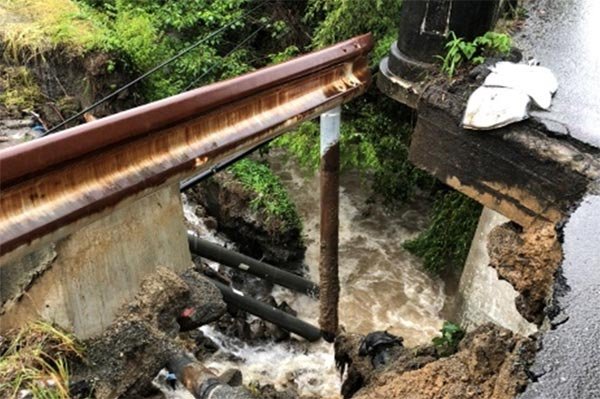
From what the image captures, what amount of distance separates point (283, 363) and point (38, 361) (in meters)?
3.51

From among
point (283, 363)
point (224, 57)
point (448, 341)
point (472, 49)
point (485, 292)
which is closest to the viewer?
point (448, 341)

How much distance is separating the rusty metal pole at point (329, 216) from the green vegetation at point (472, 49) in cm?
96

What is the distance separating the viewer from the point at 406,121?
7.40 m

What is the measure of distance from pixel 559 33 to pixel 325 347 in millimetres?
3970

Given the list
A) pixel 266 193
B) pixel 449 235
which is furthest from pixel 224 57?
pixel 449 235

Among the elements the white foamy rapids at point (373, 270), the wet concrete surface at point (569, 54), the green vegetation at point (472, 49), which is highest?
the green vegetation at point (472, 49)

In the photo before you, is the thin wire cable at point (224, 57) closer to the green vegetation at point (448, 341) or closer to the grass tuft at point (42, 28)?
the grass tuft at point (42, 28)

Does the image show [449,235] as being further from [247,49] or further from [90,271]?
[90,271]

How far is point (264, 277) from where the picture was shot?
6.45m

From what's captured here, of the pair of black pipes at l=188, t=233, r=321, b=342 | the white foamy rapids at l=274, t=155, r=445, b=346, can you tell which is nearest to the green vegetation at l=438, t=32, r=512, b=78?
the pair of black pipes at l=188, t=233, r=321, b=342

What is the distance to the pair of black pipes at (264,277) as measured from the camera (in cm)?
562

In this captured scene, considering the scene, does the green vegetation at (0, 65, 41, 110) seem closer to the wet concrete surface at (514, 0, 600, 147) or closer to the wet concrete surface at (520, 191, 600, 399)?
the wet concrete surface at (514, 0, 600, 147)

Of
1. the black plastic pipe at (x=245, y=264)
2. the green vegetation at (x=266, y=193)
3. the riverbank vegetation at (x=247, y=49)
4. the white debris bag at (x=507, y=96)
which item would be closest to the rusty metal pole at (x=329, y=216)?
the white debris bag at (x=507, y=96)

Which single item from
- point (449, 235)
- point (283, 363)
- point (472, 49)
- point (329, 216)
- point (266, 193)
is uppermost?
point (472, 49)
